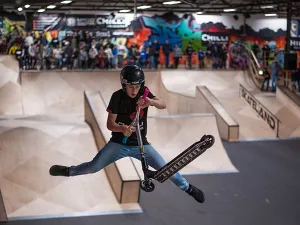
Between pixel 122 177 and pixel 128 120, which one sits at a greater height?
pixel 128 120

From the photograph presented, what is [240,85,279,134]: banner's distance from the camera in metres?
15.4

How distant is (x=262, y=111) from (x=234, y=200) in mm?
7170

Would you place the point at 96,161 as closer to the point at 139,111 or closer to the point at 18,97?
the point at 139,111

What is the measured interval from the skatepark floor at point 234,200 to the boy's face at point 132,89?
4883mm

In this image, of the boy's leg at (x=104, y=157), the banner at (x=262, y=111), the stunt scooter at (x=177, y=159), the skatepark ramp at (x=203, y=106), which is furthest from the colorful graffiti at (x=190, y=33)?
the stunt scooter at (x=177, y=159)

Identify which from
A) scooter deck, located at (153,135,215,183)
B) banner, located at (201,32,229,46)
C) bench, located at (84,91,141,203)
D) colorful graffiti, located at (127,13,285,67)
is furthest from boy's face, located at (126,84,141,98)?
banner, located at (201,32,229,46)

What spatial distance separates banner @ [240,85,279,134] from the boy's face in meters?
11.8

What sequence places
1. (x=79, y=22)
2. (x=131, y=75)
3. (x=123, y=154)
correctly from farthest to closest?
(x=79, y=22) → (x=123, y=154) → (x=131, y=75)

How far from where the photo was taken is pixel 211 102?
1511cm

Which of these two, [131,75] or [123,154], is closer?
[131,75]

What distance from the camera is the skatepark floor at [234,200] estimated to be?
8593mm

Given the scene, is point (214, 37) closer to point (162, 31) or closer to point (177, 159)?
point (162, 31)

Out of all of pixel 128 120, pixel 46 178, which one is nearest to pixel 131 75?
pixel 128 120

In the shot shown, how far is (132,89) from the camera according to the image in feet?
13.2
